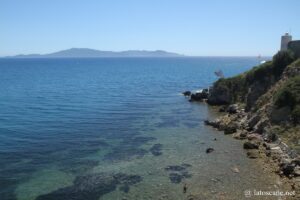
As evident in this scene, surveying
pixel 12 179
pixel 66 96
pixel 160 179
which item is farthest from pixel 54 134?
pixel 66 96

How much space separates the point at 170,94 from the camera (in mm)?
97500

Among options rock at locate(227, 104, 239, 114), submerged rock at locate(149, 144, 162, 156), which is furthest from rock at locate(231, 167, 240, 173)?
rock at locate(227, 104, 239, 114)

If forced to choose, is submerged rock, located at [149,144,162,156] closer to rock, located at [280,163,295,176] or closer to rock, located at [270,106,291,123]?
rock, located at [280,163,295,176]

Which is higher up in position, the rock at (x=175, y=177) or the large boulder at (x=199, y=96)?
the large boulder at (x=199, y=96)

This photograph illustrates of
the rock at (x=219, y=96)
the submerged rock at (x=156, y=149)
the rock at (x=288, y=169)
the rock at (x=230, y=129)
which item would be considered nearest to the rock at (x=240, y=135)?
the rock at (x=230, y=129)

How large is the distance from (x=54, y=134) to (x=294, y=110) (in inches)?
1327

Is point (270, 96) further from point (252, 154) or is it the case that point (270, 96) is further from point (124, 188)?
point (124, 188)

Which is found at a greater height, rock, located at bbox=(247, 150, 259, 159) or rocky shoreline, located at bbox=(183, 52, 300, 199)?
rocky shoreline, located at bbox=(183, 52, 300, 199)

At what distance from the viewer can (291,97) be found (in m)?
45.7

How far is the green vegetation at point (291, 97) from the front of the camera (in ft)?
143

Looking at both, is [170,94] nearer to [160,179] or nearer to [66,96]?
[66,96]

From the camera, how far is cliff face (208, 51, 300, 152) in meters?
43.2

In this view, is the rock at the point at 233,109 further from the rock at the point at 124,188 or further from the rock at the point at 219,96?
the rock at the point at 124,188

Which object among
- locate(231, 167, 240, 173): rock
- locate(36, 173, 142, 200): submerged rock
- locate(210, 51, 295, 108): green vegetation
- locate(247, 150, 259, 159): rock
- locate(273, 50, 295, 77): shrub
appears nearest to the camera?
locate(36, 173, 142, 200): submerged rock
